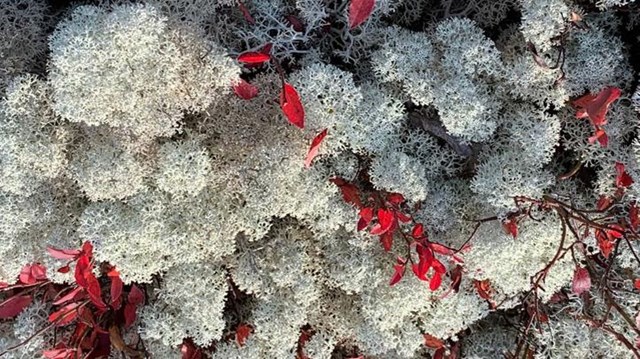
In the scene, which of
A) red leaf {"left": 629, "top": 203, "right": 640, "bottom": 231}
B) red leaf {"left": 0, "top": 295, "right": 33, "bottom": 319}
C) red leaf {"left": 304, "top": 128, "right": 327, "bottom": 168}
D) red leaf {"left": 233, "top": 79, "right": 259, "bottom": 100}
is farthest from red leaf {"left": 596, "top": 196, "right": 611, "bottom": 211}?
red leaf {"left": 0, "top": 295, "right": 33, "bottom": 319}

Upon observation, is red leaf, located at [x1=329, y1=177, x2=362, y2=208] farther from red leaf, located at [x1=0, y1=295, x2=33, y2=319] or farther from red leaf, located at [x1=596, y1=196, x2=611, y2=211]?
red leaf, located at [x1=0, y1=295, x2=33, y2=319]

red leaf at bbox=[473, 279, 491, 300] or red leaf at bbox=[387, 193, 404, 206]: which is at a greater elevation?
red leaf at bbox=[387, 193, 404, 206]

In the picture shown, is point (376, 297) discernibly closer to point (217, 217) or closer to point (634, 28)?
point (217, 217)

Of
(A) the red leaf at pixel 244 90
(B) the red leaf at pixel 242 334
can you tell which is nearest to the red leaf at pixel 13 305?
(B) the red leaf at pixel 242 334

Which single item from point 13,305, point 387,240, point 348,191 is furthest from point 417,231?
point 13,305

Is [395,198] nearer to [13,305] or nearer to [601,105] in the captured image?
[601,105]

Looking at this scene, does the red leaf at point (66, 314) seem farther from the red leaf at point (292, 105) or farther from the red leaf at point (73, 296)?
the red leaf at point (292, 105)

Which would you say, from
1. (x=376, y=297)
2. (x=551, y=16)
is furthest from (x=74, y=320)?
(x=551, y=16)
